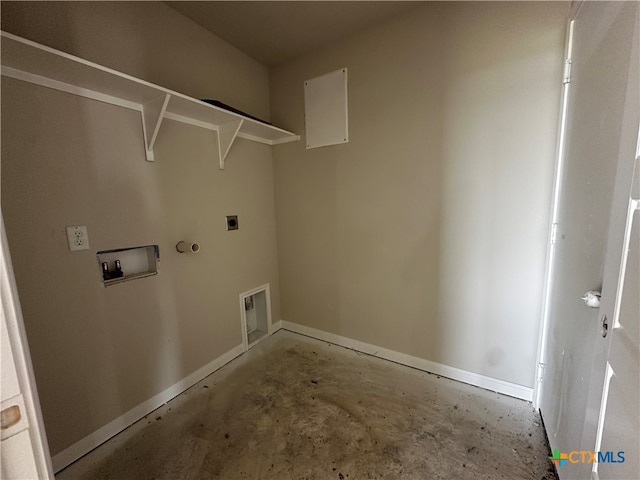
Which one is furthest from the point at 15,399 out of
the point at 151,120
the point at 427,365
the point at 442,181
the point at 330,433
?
the point at 427,365

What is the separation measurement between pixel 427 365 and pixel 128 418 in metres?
2.12

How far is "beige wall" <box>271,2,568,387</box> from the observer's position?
160 cm

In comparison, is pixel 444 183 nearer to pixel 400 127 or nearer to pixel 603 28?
pixel 400 127

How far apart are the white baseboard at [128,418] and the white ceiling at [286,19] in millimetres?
2611

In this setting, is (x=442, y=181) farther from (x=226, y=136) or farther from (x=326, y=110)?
(x=226, y=136)

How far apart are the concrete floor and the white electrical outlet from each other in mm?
1155

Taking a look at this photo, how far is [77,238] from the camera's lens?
4.58 feet

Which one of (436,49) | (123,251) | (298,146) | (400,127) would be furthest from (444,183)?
(123,251)

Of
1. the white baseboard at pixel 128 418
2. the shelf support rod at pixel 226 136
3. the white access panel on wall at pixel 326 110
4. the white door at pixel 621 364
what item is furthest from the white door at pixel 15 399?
the white access panel on wall at pixel 326 110

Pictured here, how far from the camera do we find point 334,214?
7.82 ft

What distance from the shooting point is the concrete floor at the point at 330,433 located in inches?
53.2

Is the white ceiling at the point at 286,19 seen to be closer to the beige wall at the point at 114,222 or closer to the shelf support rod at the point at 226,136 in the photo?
the beige wall at the point at 114,222

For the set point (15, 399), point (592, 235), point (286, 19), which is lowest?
point (15, 399)

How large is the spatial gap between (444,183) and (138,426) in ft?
8.44
